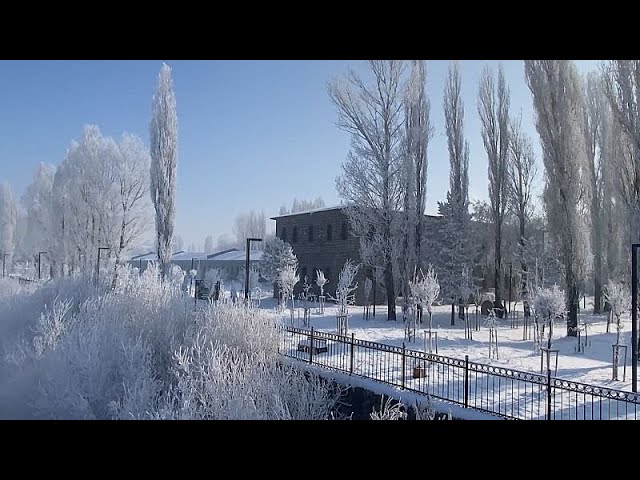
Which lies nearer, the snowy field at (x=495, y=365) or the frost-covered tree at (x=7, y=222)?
the snowy field at (x=495, y=365)

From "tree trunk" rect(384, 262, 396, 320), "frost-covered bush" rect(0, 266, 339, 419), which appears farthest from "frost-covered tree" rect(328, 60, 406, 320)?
"frost-covered bush" rect(0, 266, 339, 419)

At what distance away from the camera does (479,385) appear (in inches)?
317

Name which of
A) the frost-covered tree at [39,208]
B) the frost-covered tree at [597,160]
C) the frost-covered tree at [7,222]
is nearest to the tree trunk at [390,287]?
the frost-covered tree at [597,160]

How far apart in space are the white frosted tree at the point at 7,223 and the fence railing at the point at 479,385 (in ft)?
82.6

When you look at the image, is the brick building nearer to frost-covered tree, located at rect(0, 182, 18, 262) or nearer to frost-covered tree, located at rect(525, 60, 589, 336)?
frost-covered tree, located at rect(525, 60, 589, 336)

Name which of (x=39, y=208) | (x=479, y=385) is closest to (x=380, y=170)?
(x=479, y=385)

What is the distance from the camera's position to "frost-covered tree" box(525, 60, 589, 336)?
15.2 metres

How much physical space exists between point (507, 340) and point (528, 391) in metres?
7.96

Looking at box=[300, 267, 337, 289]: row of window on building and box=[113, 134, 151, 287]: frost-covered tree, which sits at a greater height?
box=[113, 134, 151, 287]: frost-covered tree

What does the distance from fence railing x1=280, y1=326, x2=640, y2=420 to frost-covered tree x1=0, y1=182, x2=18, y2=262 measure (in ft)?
82.9

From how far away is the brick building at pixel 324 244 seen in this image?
23531 millimetres

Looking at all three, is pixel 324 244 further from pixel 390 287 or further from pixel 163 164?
pixel 163 164

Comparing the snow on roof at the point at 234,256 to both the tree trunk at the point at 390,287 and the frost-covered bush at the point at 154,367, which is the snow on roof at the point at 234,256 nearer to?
the tree trunk at the point at 390,287
